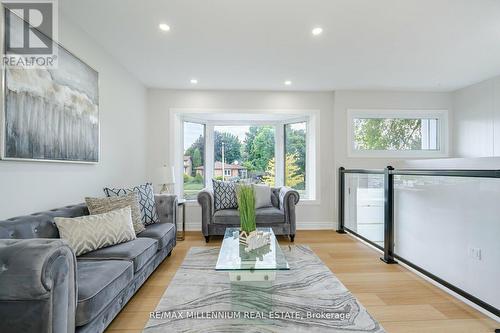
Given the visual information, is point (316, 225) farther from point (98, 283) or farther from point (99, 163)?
point (98, 283)

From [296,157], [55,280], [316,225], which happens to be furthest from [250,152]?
[55,280]

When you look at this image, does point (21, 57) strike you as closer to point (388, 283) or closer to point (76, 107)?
point (76, 107)

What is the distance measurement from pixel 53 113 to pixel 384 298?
3.29 m

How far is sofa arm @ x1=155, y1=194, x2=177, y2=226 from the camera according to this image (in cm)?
332

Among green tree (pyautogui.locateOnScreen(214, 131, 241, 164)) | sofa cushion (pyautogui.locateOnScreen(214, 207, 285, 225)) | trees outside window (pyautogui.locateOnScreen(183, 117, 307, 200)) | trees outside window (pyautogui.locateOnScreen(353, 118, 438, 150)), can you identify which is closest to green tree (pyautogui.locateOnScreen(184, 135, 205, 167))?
trees outside window (pyautogui.locateOnScreen(183, 117, 307, 200))

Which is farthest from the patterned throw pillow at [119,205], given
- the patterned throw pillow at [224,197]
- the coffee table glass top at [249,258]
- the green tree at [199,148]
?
the green tree at [199,148]

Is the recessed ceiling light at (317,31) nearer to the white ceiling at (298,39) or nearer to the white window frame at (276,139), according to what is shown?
Answer: the white ceiling at (298,39)

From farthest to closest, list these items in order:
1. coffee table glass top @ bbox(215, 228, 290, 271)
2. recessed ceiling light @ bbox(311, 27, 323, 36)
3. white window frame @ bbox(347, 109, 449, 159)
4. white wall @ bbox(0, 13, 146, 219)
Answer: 1. white window frame @ bbox(347, 109, 449, 159)
2. recessed ceiling light @ bbox(311, 27, 323, 36)
3. white wall @ bbox(0, 13, 146, 219)
4. coffee table glass top @ bbox(215, 228, 290, 271)

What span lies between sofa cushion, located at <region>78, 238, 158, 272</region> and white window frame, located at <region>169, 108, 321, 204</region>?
2409 millimetres

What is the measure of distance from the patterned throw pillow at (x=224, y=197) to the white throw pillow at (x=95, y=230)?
5.90 ft

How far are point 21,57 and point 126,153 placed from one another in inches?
76.5

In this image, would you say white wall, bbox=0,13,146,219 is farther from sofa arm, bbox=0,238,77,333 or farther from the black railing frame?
the black railing frame

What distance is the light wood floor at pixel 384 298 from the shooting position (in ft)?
6.24

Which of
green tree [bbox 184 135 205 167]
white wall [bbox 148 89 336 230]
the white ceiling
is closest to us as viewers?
the white ceiling
